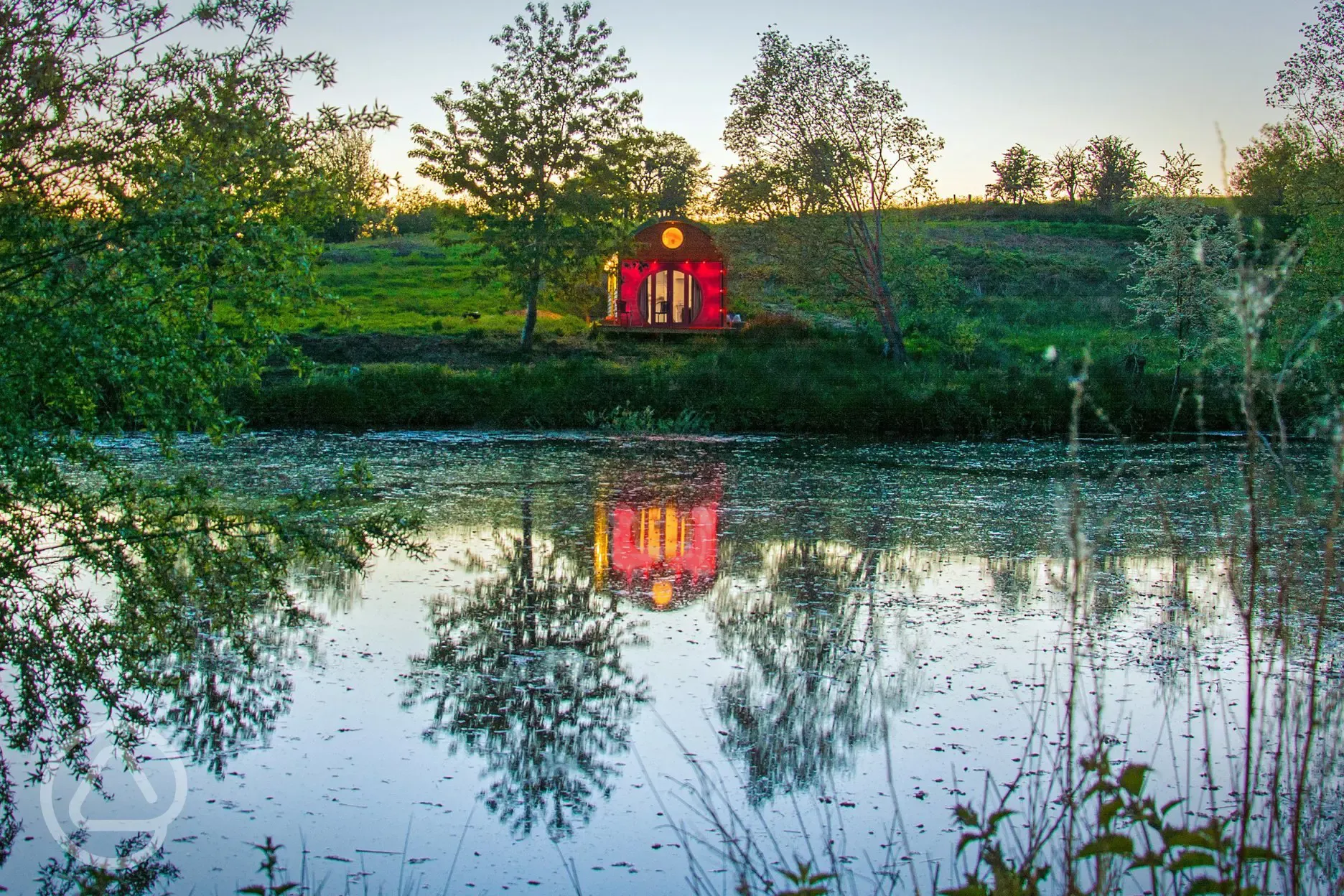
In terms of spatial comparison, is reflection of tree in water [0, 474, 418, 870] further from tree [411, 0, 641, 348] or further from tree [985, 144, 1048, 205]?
tree [985, 144, 1048, 205]

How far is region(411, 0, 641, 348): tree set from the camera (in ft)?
109

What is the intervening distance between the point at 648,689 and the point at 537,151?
28.3 m

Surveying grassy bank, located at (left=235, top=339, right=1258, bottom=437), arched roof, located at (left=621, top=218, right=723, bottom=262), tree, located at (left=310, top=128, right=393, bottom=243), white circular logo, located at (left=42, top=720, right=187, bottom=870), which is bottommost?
white circular logo, located at (left=42, top=720, right=187, bottom=870)

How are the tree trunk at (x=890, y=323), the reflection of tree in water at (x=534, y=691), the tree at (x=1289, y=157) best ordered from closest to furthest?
the reflection of tree in water at (x=534, y=691), the tree at (x=1289, y=157), the tree trunk at (x=890, y=323)

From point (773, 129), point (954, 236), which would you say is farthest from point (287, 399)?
point (954, 236)

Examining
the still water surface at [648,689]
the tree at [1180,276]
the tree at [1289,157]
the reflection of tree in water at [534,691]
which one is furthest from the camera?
the tree at [1180,276]

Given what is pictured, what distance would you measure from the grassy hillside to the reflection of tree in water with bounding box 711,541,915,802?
Result: 11.2 metres

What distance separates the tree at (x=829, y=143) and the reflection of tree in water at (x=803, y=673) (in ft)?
73.9

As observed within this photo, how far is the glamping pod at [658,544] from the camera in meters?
10.5

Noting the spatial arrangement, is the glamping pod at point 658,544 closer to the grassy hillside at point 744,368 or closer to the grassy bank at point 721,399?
the grassy hillside at point 744,368

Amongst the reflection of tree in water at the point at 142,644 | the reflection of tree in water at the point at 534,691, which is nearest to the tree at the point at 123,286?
the reflection of tree in water at the point at 142,644

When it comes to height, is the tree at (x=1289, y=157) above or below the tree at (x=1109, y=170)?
below

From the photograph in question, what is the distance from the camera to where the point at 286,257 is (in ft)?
23.0

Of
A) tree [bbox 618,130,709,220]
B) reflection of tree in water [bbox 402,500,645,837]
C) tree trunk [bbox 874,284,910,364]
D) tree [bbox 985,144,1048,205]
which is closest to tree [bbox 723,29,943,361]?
tree trunk [bbox 874,284,910,364]
